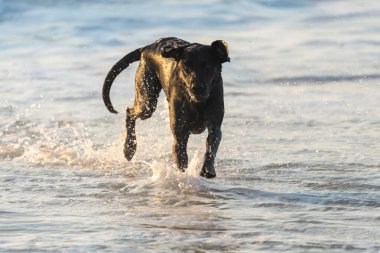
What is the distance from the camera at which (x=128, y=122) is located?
9.60 metres

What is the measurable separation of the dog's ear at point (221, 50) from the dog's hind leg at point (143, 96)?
1.26 m

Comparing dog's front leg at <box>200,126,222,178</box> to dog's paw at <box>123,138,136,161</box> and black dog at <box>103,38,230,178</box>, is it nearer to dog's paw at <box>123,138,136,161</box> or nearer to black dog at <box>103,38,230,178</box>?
black dog at <box>103,38,230,178</box>

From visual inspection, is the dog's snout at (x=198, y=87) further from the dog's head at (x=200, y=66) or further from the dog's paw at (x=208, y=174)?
the dog's paw at (x=208, y=174)

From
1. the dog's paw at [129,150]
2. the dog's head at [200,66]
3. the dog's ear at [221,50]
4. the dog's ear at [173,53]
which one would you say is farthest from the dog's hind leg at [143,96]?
the dog's ear at [221,50]

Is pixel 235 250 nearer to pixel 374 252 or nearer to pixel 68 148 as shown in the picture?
pixel 374 252

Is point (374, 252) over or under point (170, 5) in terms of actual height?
under

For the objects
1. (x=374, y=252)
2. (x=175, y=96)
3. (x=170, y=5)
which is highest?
(x=170, y=5)

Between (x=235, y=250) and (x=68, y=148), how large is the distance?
13.4ft

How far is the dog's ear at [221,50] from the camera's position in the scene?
7.59 metres

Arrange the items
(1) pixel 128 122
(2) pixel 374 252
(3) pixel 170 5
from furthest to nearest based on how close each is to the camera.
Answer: (3) pixel 170 5
(1) pixel 128 122
(2) pixel 374 252

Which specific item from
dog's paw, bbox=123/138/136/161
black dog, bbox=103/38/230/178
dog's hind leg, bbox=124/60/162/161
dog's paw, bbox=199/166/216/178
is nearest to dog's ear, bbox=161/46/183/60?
black dog, bbox=103/38/230/178

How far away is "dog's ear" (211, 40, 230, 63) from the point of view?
759cm

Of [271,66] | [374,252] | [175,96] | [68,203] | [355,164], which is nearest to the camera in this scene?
[374,252]

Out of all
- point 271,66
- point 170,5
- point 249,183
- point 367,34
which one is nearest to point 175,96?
point 249,183
